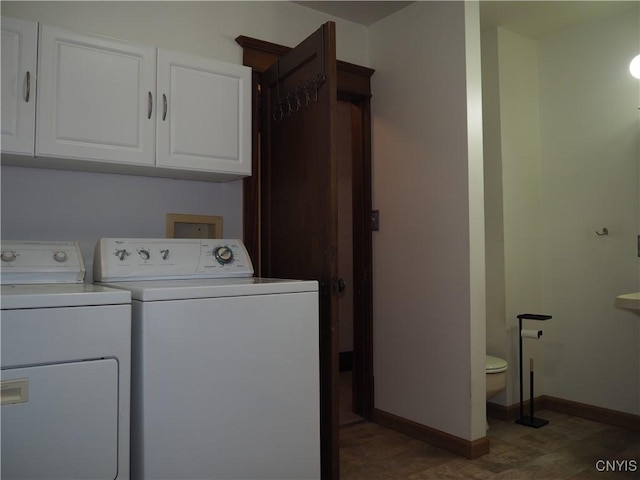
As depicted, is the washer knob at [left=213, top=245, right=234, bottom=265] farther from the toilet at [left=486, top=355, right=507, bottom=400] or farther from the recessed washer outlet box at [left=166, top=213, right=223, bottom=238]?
the toilet at [left=486, top=355, right=507, bottom=400]

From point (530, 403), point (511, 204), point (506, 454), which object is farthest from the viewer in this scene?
point (511, 204)

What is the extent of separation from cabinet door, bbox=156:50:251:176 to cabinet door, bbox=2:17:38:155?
48 cm

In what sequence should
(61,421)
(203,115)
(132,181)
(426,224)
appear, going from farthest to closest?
(426,224) < (132,181) < (203,115) < (61,421)

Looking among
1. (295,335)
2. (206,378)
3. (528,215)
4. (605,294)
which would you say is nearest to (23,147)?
(206,378)

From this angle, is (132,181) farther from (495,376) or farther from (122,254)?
(495,376)

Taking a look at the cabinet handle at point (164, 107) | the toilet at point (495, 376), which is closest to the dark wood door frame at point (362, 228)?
the toilet at point (495, 376)

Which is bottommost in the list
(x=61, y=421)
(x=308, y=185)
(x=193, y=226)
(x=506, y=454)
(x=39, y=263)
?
(x=506, y=454)

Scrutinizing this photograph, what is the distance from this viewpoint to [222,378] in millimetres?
1698

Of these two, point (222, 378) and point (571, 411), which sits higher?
point (222, 378)

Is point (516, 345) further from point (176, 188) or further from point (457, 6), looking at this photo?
point (176, 188)

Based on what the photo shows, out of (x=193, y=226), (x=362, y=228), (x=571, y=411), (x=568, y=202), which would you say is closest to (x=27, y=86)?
(x=193, y=226)

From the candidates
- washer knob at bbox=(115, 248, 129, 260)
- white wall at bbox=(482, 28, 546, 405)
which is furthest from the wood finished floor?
washer knob at bbox=(115, 248, 129, 260)

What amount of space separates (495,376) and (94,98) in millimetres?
2474

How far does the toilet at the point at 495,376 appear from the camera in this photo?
2891 millimetres
